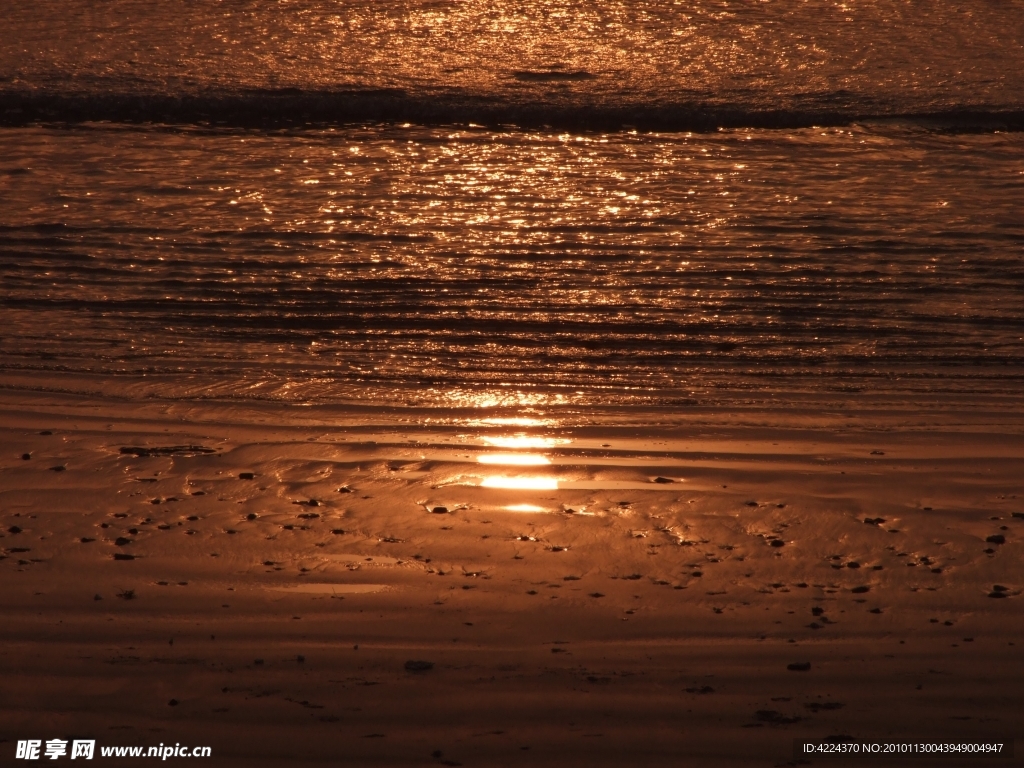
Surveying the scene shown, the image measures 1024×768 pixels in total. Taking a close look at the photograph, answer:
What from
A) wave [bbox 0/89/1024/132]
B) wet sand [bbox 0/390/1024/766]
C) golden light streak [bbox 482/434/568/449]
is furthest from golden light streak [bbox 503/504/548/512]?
wave [bbox 0/89/1024/132]

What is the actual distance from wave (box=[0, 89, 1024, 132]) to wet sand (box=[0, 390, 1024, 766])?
5.58 metres

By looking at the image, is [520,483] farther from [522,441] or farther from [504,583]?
[504,583]

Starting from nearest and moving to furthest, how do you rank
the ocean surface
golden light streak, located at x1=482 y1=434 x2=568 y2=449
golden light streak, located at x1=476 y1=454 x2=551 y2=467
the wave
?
golden light streak, located at x1=476 y1=454 x2=551 y2=467, golden light streak, located at x1=482 y1=434 x2=568 y2=449, the ocean surface, the wave

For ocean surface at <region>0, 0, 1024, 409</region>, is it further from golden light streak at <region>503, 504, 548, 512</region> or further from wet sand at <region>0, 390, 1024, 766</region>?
golden light streak at <region>503, 504, 548, 512</region>

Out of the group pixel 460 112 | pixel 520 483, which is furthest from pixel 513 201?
pixel 520 483

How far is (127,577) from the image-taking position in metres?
3.87

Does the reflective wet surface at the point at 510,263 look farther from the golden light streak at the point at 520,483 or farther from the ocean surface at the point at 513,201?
the golden light streak at the point at 520,483

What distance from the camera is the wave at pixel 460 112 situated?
10.1m

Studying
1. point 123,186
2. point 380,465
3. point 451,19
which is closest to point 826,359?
point 380,465

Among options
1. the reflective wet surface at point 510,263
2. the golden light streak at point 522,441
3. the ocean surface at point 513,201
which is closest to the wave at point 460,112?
the ocean surface at point 513,201

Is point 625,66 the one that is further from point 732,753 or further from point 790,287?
point 732,753

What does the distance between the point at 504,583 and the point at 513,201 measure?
Answer: 482 cm

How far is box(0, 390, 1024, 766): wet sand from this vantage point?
3.25m

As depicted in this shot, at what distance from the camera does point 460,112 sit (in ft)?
→ 34.1
